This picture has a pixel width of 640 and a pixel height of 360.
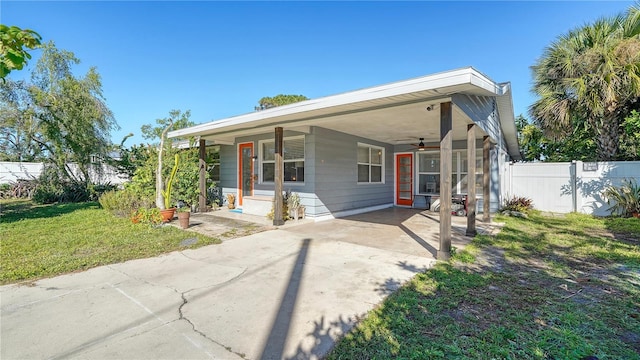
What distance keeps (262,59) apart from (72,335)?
11863mm

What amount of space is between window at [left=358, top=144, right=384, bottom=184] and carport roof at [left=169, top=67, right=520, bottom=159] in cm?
47

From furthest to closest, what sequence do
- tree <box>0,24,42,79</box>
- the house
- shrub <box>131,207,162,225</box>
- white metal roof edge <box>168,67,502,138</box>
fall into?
shrub <box>131,207,162,225</box> → the house → white metal roof edge <box>168,67,502,138</box> → tree <box>0,24,42,79</box>

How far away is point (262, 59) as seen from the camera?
12.2m

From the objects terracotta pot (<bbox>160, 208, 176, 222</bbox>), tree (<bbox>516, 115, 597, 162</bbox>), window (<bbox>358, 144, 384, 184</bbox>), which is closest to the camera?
terracotta pot (<bbox>160, 208, 176, 222</bbox>)

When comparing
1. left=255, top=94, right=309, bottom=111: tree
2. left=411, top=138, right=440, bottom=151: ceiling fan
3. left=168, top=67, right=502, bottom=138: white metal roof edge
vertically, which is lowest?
left=411, top=138, right=440, bottom=151: ceiling fan

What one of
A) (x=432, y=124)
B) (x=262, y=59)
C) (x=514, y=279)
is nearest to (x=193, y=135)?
(x=262, y=59)

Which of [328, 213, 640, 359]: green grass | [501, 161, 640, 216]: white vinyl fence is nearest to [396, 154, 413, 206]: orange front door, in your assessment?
[501, 161, 640, 216]: white vinyl fence

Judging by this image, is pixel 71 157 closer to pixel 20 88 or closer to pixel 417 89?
pixel 20 88

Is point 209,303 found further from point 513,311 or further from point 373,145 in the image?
point 373,145

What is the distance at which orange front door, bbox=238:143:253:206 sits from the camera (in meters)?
9.13

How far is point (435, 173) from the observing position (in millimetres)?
10250

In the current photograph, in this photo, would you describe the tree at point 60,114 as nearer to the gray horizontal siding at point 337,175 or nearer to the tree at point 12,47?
the gray horizontal siding at point 337,175

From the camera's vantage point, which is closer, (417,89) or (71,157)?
(417,89)

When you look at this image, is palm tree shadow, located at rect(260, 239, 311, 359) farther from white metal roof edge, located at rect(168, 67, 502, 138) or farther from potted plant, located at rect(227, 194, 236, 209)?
potted plant, located at rect(227, 194, 236, 209)
